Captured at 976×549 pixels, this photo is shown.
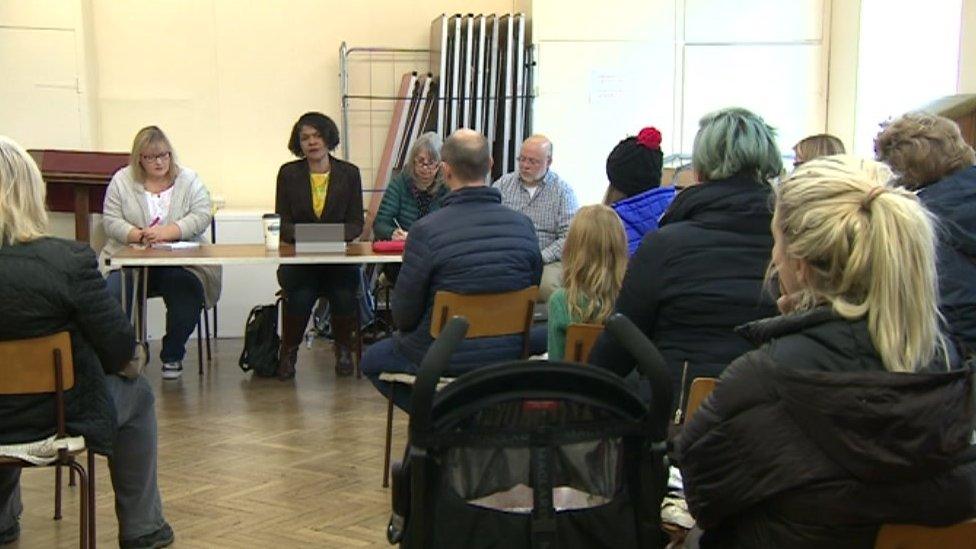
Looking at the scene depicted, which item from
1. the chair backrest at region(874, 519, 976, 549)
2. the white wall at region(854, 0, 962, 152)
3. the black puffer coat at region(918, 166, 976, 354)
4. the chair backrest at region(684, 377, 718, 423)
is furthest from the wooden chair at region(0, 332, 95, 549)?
the white wall at region(854, 0, 962, 152)

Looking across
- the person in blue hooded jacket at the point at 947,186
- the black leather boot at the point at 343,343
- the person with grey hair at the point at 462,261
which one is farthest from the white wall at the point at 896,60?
the person with grey hair at the point at 462,261

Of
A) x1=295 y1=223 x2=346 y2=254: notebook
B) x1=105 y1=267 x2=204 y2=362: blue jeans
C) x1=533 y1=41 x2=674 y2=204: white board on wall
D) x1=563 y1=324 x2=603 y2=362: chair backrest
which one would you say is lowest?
x1=105 y1=267 x2=204 y2=362: blue jeans

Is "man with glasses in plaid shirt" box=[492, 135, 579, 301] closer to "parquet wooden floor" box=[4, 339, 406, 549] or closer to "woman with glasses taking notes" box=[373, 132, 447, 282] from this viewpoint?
"woman with glasses taking notes" box=[373, 132, 447, 282]

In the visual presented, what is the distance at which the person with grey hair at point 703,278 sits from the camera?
8.69ft

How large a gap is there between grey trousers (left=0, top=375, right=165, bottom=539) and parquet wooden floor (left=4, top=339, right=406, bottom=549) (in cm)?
15

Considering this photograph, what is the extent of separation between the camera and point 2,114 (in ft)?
23.0

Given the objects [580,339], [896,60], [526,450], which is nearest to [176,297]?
[580,339]

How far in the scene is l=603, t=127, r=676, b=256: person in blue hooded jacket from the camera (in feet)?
13.7

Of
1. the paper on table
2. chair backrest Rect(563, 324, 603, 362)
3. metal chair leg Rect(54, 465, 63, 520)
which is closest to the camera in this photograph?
chair backrest Rect(563, 324, 603, 362)

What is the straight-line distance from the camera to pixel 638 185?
437cm

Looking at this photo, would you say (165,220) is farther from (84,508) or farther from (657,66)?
(657,66)

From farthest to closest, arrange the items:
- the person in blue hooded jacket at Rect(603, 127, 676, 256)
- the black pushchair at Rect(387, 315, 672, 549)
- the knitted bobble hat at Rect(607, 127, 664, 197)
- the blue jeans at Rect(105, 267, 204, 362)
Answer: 1. the blue jeans at Rect(105, 267, 204, 362)
2. the knitted bobble hat at Rect(607, 127, 664, 197)
3. the person in blue hooded jacket at Rect(603, 127, 676, 256)
4. the black pushchair at Rect(387, 315, 672, 549)

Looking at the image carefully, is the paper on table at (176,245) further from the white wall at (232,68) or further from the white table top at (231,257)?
the white wall at (232,68)

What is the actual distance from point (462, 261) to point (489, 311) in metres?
0.19
